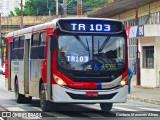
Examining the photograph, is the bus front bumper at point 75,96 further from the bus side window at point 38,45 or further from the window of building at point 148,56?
the window of building at point 148,56

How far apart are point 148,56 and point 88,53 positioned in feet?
60.4

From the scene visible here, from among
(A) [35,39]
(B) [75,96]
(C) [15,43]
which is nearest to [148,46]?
(C) [15,43]

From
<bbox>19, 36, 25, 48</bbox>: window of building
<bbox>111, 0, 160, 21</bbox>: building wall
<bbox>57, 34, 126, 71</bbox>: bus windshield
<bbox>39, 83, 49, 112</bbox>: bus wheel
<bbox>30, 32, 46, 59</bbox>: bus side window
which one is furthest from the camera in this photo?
<bbox>111, 0, 160, 21</bbox>: building wall

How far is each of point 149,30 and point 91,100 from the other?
17.1 meters

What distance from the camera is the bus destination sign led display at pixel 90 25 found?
15805mm

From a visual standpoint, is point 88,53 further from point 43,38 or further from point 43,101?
point 43,101

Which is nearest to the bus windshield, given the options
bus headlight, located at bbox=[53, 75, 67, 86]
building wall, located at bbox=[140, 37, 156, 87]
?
bus headlight, located at bbox=[53, 75, 67, 86]

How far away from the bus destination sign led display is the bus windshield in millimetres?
206

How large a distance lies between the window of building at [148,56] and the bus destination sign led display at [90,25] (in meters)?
17.1

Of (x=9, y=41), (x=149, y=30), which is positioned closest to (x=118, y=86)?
(x=9, y=41)

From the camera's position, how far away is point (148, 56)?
110ft

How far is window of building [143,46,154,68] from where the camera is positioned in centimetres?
3303

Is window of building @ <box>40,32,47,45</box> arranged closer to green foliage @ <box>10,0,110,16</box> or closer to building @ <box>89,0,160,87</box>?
building @ <box>89,0,160,87</box>

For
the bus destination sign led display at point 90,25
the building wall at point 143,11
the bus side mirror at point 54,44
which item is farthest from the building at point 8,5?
the bus side mirror at point 54,44
